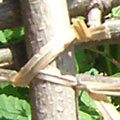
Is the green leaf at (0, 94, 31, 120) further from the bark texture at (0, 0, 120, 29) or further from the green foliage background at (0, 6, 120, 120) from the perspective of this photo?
the bark texture at (0, 0, 120, 29)

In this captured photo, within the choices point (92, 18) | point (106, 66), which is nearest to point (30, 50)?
point (92, 18)

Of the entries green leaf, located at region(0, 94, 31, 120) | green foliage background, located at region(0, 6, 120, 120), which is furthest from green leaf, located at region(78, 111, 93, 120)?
green leaf, located at region(0, 94, 31, 120)

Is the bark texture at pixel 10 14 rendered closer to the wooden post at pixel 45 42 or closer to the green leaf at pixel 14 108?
the wooden post at pixel 45 42

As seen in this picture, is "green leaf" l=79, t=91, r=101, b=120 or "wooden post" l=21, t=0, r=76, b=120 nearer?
"wooden post" l=21, t=0, r=76, b=120

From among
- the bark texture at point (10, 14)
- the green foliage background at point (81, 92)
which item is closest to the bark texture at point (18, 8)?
the bark texture at point (10, 14)

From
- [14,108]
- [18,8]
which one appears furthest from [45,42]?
[14,108]

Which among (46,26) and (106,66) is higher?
(46,26)

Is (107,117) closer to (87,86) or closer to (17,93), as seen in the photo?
(87,86)
